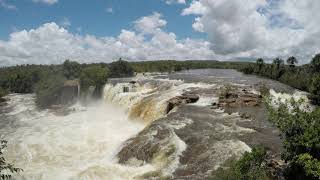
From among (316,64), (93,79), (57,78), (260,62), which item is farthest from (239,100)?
(260,62)

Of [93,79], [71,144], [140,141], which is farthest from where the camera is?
[93,79]

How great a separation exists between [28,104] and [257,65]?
49.8 m

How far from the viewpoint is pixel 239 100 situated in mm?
33906

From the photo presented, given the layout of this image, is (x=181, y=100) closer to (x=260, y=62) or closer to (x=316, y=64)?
(x=316, y=64)

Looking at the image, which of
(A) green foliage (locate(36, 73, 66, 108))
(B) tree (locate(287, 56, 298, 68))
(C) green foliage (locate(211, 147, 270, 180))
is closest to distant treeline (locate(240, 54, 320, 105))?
(B) tree (locate(287, 56, 298, 68))

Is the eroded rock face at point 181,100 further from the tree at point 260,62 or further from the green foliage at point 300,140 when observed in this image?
the tree at point 260,62

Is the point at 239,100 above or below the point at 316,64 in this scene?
below

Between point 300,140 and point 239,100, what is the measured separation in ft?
62.9

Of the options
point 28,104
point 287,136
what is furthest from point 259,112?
point 28,104

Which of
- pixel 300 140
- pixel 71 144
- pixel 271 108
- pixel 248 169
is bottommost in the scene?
pixel 71 144

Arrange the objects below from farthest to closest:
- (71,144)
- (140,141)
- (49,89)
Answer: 1. (49,89)
2. (71,144)
3. (140,141)

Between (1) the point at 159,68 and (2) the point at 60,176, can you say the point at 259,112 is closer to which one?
(2) the point at 60,176

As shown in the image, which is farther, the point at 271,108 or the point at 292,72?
the point at 292,72

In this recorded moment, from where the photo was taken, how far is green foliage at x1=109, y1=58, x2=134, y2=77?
82.4 metres
